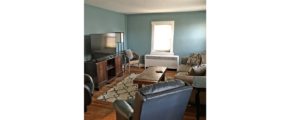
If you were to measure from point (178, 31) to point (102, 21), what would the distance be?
2.71m

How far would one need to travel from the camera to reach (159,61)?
7.61 m

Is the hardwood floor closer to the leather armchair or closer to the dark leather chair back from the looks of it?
the leather armchair

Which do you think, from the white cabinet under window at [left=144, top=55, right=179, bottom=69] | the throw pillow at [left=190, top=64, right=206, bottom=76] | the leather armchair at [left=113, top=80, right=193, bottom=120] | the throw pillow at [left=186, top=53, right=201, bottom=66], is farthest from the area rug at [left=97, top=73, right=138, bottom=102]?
the white cabinet under window at [left=144, top=55, right=179, bottom=69]

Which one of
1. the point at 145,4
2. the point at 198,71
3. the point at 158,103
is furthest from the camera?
the point at 145,4

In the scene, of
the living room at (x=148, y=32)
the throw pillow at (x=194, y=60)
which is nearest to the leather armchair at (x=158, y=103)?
the living room at (x=148, y=32)

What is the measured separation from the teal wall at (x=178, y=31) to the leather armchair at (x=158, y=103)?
5.16 m

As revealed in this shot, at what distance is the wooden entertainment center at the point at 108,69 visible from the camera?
4.90 meters

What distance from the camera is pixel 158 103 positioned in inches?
81.7

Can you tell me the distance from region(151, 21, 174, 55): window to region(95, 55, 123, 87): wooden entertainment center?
200 cm

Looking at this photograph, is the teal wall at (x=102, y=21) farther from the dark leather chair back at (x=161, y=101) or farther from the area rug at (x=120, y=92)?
the dark leather chair back at (x=161, y=101)
